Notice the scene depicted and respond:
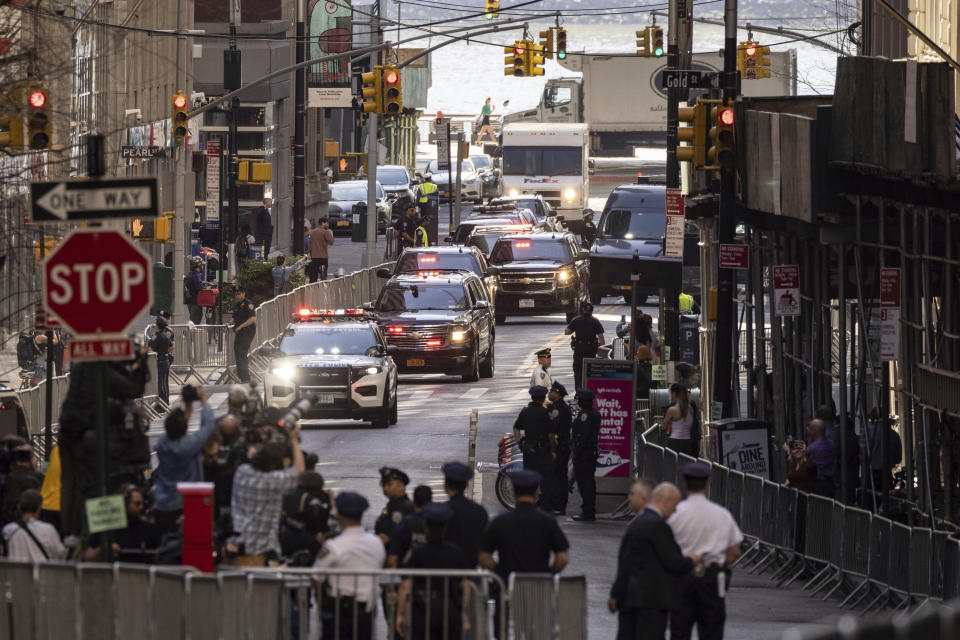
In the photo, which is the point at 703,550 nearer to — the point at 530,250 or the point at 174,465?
the point at 174,465

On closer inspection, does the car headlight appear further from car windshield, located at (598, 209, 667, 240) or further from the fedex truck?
the fedex truck

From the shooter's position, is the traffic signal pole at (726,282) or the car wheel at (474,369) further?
the car wheel at (474,369)

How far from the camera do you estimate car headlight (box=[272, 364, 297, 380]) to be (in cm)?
2719

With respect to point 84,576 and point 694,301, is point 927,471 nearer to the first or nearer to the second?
point 84,576

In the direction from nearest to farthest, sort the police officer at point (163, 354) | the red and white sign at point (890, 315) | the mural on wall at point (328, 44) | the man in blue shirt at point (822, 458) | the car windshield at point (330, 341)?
the red and white sign at point (890, 315) → the man in blue shirt at point (822, 458) → the car windshield at point (330, 341) → the police officer at point (163, 354) → the mural on wall at point (328, 44)

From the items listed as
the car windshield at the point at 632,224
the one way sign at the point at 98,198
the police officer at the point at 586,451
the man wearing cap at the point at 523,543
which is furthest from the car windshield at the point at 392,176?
the one way sign at the point at 98,198

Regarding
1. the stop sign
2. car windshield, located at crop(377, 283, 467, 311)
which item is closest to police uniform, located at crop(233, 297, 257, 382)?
car windshield, located at crop(377, 283, 467, 311)

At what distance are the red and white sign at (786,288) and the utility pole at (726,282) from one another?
1.09 m

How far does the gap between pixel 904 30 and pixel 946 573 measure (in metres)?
22.8

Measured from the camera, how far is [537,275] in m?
42.4

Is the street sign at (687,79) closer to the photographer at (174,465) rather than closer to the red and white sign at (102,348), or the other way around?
the photographer at (174,465)

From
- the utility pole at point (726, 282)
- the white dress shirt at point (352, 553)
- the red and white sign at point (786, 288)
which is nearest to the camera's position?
the white dress shirt at point (352, 553)

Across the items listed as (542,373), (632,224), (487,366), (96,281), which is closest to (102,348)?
(96,281)

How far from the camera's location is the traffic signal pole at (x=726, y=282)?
2352 cm
